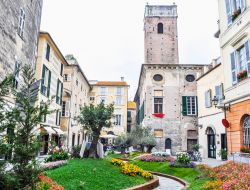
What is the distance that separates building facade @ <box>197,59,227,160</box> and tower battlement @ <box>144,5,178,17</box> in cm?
1803

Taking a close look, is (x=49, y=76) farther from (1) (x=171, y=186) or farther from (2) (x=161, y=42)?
(2) (x=161, y=42)

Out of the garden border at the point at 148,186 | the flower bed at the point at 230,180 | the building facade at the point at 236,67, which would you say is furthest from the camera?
the building facade at the point at 236,67

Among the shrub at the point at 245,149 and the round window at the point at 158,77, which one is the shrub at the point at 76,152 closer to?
the shrub at the point at 245,149

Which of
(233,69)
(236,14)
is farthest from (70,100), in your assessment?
(236,14)

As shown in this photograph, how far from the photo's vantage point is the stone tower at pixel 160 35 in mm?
40625

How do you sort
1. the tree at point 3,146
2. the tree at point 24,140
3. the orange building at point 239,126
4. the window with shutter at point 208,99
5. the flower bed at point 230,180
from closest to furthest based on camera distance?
the tree at point 3,146
the tree at point 24,140
the flower bed at point 230,180
the orange building at point 239,126
the window with shutter at point 208,99

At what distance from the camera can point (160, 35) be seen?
136 feet

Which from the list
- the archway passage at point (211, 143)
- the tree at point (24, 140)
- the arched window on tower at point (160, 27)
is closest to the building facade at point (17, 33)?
the tree at point (24, 140)

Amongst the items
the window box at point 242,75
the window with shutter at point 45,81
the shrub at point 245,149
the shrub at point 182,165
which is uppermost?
the window with shutter at point 45,81

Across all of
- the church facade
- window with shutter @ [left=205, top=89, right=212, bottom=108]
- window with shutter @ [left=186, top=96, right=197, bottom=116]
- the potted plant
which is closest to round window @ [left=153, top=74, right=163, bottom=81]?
the church facade

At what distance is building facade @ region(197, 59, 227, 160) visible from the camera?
21.7 metres

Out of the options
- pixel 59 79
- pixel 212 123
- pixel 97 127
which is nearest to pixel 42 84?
Answer: pixel 59 79

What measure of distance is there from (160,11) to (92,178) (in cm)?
3760

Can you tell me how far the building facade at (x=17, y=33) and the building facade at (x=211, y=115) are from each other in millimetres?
14971
